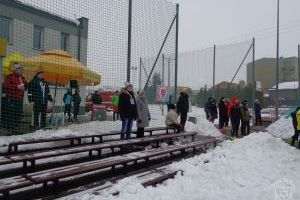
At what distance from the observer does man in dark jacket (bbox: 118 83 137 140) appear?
9.02m

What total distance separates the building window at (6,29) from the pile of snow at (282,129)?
1189 centimetres

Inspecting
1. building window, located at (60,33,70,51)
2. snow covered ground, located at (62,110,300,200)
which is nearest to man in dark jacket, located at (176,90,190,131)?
snow covered ground, located at (62,110,300,200)

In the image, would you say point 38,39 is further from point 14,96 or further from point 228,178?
point 228,178

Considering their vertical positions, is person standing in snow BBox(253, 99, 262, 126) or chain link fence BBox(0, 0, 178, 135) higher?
chain link fence BBox(0, 0, 178, 135)

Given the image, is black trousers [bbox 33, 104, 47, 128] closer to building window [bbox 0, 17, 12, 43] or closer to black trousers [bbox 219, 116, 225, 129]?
building window [bbox 0, 17, 12, 43]

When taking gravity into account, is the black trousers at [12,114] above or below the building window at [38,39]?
below

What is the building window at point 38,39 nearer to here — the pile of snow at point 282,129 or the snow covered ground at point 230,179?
the snow covered ground at point 230,179

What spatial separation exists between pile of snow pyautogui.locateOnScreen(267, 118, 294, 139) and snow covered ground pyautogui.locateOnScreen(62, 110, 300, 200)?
6.02 m

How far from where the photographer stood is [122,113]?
29.6ft

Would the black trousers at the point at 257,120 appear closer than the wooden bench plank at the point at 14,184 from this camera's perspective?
No

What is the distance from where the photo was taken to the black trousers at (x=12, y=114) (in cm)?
937

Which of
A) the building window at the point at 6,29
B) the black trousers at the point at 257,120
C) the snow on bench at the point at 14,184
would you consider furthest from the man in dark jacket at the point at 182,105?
the snow on bench at the point at 14,184

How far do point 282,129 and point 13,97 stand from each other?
1229 cm

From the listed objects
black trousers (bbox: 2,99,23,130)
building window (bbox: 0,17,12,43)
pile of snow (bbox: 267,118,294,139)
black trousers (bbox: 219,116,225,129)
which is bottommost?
pile of snow (bbox: 267,118,294,139)
